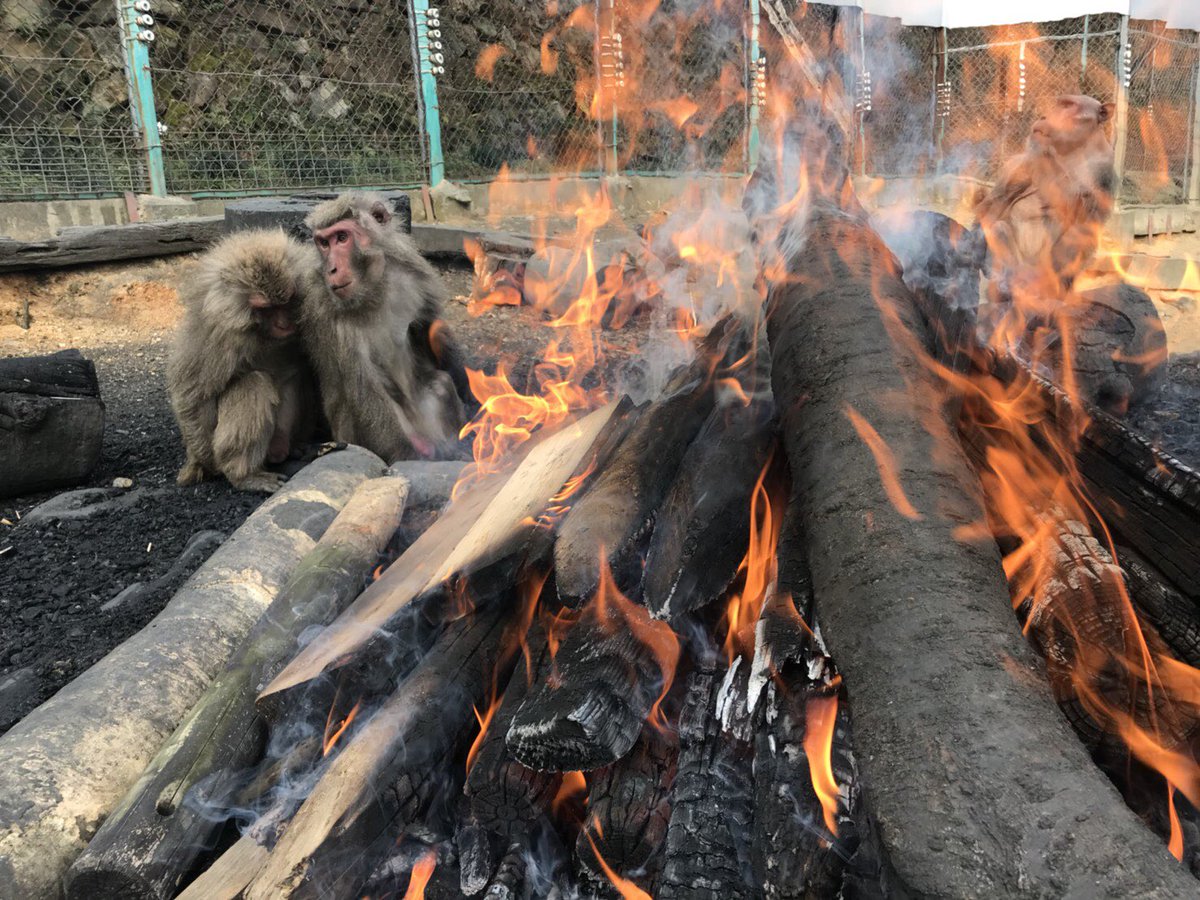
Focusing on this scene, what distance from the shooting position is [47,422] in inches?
179

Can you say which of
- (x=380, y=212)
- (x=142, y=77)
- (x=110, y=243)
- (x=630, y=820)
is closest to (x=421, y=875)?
(x=630, y=820)

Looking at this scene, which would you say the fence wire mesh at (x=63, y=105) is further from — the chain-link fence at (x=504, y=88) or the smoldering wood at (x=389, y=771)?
the smoldering wood at (x=389, y=771)

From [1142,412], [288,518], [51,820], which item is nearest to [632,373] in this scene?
[288,518]

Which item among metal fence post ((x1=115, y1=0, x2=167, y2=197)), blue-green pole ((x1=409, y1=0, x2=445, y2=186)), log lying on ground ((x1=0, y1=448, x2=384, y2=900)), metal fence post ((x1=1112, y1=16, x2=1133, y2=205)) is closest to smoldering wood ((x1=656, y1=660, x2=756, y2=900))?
log lying on ground ((x1=0, y1=448, x2=384, y2=900))

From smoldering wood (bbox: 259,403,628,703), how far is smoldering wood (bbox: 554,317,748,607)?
0.16 m

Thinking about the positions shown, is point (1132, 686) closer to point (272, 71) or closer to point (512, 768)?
point (512, 768)

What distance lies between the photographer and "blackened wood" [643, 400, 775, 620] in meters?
1.89

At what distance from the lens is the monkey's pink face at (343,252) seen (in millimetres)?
4637

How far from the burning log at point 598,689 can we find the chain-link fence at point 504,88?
5.52 metres

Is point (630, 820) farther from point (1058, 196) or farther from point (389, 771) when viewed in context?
point (1058, 196)

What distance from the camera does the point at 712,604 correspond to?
1.99m

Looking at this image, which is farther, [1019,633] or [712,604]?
[712,604]

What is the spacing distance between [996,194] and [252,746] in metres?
6.25

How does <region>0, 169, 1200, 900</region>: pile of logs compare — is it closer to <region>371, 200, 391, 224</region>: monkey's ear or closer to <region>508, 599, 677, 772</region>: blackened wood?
<region>508, 599, 677, 772</region>: blackened wood
